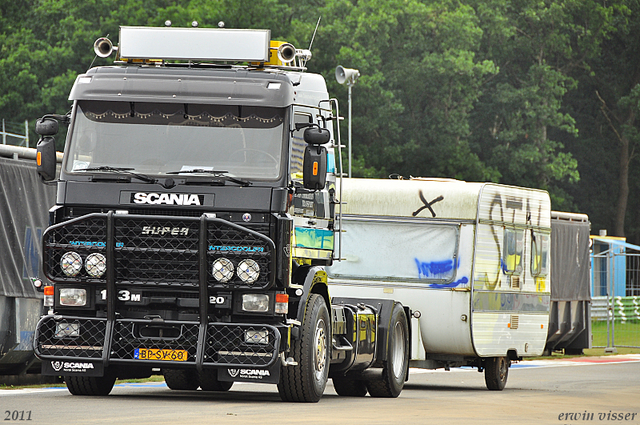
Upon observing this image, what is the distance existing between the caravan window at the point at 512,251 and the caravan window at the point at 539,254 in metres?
0.62

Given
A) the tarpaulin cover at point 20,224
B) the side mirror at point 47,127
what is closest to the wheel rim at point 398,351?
the tarpaulin cover at point 20,224

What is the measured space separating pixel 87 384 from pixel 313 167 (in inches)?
139

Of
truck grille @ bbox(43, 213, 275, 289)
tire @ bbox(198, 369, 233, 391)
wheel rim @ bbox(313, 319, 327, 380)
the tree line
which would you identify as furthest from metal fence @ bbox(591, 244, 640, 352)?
truck grille @ bbox(43, 213, 275, 289)

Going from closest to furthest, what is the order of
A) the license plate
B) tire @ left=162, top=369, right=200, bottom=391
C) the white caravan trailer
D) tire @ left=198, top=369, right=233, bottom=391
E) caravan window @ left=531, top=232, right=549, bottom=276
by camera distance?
the license plate, tire @ left=198, top=369, right=233, bottom=391, tire @ left=162, top=369, right=200, bottom=391, the white caravan trailer, caravan window @ left=531, top=232, right=549, bottom=276

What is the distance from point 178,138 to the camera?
41.2ft

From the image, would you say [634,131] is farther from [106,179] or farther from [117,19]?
[106,179]

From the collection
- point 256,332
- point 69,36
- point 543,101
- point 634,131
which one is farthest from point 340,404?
point 634,131

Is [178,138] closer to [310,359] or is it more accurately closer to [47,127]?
[47,127]

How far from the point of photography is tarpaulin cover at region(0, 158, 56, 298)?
52.2 feet

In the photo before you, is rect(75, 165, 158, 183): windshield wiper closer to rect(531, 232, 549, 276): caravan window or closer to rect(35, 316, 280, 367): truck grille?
rect(35, 316, 280, 367): truck grille

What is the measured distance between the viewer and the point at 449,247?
17.9 metres

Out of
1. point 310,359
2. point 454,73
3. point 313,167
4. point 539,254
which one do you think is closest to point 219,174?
point 313,167

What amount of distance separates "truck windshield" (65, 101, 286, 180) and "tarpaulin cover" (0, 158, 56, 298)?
3701mm

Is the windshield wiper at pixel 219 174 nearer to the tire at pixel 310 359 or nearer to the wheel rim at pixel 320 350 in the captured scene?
the tire at pixel 310 359
